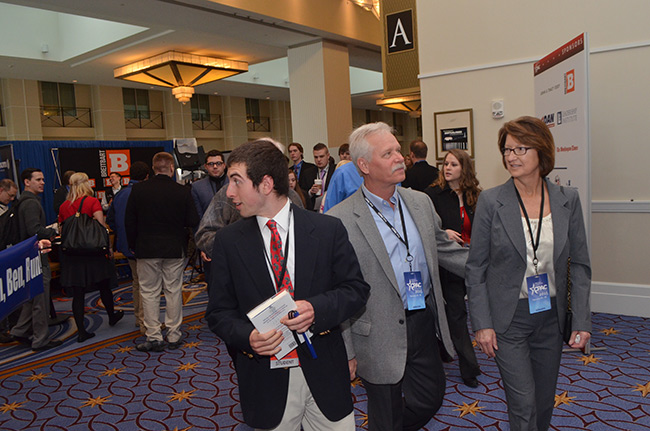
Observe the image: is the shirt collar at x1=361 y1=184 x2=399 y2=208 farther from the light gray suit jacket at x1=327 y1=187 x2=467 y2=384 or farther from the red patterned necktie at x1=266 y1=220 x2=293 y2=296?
the red patterned necktie at x1=266 y1=220 x2=293 y2=296

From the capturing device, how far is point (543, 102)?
4320 millimetres

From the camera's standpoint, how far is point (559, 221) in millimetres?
1975

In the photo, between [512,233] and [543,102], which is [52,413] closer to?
[512,233]

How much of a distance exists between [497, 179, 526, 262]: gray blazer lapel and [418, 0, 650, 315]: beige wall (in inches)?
127

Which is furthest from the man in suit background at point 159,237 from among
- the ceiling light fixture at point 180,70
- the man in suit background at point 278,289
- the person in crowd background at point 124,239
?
the ceiling light fixture at point 180,70

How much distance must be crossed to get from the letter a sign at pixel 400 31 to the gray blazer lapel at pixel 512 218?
6.00 meters

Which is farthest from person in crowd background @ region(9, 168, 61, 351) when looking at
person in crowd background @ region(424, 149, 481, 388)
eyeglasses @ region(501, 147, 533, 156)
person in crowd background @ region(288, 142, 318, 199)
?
eyeglasses @ region(501, 147, 533, 156)

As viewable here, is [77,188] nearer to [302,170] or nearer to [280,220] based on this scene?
[302,170]

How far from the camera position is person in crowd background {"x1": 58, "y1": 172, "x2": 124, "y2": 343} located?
4664 millimetres

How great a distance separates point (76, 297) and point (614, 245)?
16.7ft

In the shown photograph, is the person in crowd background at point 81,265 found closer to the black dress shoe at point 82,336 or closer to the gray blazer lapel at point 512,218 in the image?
the black dress shoe at point 82,336

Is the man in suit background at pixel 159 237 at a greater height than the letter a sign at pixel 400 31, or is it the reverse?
the letter a sign at pixel 400 31

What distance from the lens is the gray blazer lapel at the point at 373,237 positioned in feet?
6.25

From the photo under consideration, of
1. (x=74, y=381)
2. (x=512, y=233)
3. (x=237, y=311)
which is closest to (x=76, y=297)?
(x=74, y=381)
